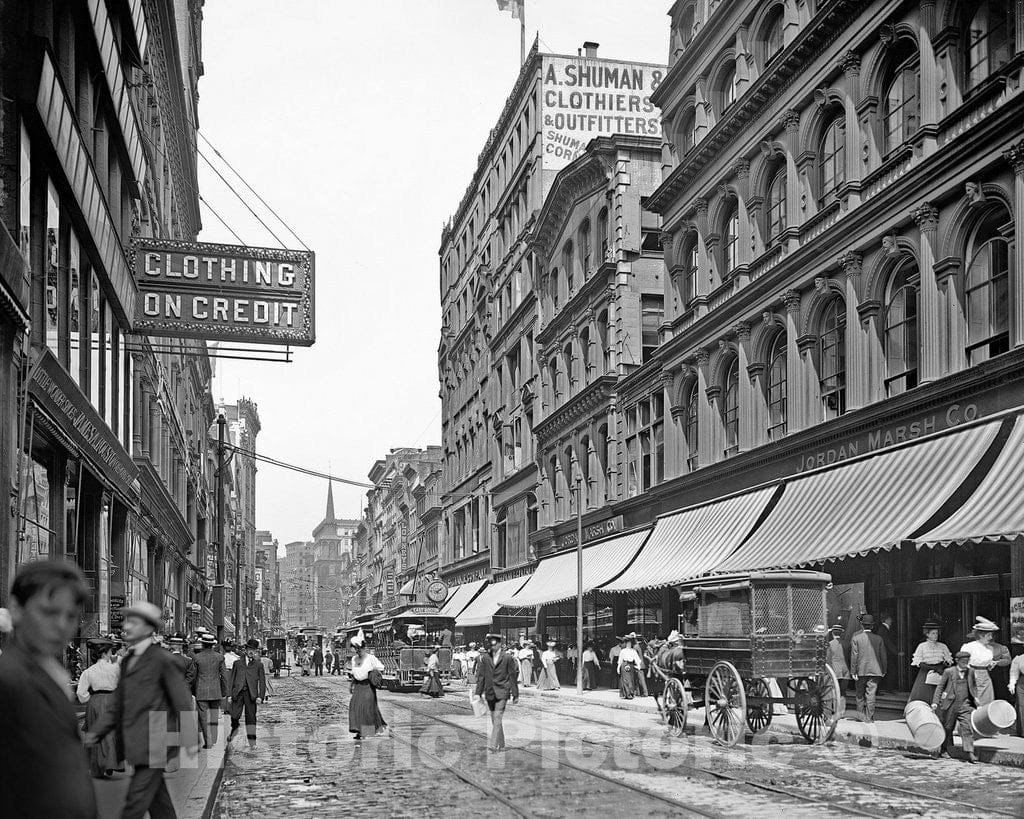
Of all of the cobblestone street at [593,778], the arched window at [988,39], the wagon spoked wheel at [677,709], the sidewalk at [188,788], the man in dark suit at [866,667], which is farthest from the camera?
the arched window at [988,39]

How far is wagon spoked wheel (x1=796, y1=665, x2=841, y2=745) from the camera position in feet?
59.6

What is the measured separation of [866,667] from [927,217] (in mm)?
8437

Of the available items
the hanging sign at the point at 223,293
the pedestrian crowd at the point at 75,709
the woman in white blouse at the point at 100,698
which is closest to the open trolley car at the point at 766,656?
the pedestrian crowd at the point at 75,709

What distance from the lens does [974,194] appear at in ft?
69.9

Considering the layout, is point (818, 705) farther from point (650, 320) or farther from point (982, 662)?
point (650, 320)

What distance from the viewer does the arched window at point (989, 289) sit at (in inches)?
819

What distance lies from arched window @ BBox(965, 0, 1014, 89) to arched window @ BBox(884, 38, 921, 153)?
1.59 meters

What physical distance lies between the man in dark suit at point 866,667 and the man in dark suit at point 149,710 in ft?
45.2

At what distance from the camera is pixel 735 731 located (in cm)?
1822

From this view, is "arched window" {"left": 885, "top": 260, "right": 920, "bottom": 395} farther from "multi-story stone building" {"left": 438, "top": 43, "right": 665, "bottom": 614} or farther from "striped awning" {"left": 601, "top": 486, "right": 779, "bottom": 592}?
"multi-story stone building" {"left": 438, "top": 43, "right": 665, "bottom": 614}

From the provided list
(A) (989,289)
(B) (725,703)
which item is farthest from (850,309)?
(B) (725,703)

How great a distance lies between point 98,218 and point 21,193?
20.0 ft

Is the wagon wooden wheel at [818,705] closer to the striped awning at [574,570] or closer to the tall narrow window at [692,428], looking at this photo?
the tall narrow window at [692,428]

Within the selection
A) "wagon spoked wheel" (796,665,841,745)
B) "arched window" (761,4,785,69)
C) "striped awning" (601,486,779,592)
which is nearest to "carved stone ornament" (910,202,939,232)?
"striped awning" (601,486,779,592)
